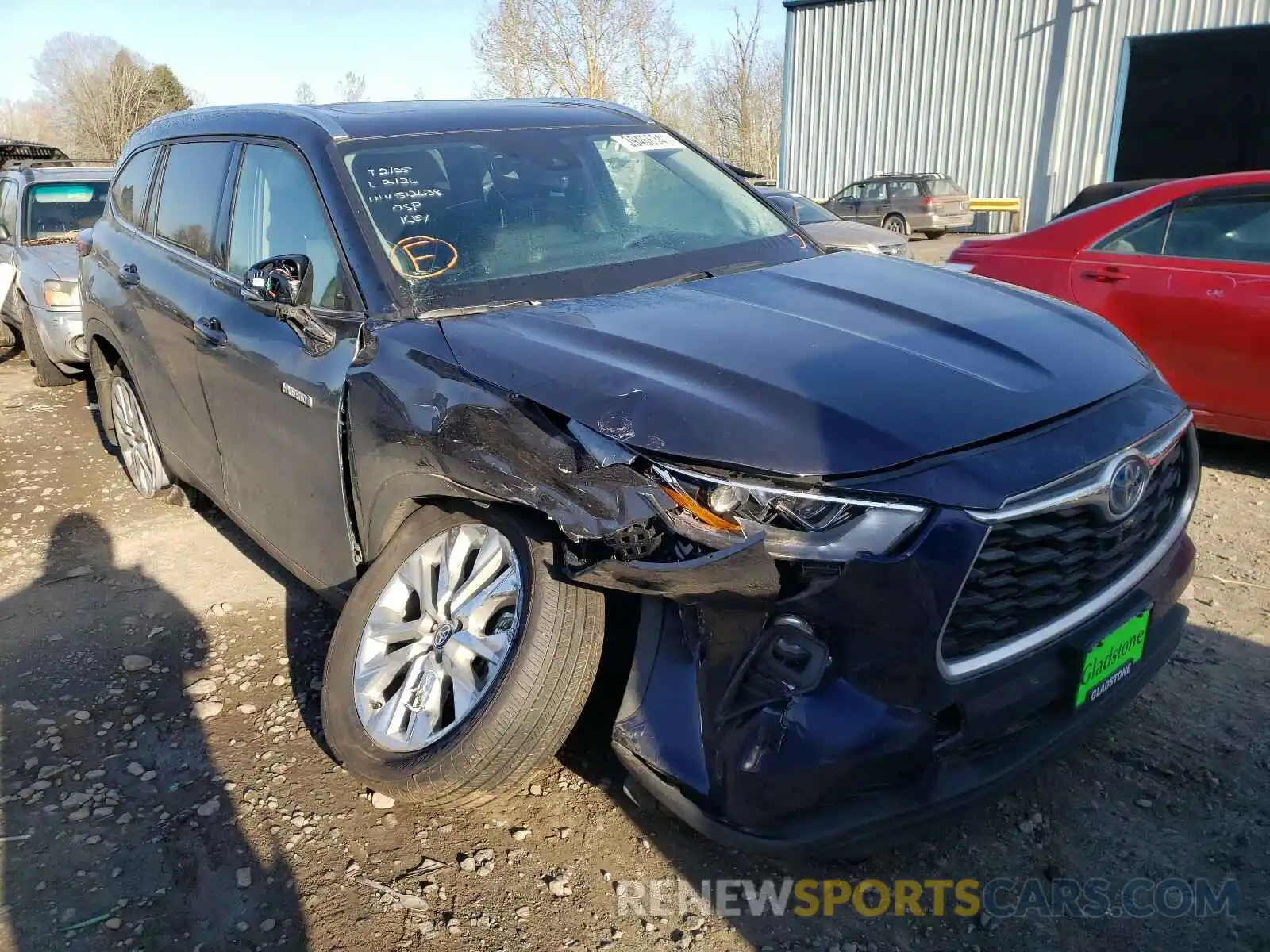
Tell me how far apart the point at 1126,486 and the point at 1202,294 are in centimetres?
331

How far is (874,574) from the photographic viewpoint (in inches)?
74.1

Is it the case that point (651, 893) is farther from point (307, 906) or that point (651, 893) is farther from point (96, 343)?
point (96, 343)

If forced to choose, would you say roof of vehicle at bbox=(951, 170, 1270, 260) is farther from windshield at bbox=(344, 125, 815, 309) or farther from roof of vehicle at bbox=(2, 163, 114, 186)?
roof of vehicle at bbox=(2, 163, 114, 186)

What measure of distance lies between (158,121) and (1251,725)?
519cm

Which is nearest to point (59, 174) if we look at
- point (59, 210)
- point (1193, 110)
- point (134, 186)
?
point (59, 210)

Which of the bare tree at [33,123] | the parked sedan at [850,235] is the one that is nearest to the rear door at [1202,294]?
the parked sedan at [850,235]

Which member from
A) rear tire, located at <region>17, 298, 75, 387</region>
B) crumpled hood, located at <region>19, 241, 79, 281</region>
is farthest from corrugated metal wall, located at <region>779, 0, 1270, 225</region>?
rear tire, located at <region>17, 298, 75, 387</region>

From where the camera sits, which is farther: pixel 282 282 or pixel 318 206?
pixel 318 206

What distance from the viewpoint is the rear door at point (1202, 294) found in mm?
4648

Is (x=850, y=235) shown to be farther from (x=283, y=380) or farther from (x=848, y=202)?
(x=848, y=202)

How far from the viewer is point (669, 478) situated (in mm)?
2084

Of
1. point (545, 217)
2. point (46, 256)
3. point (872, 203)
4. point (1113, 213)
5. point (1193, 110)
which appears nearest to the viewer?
point (545, 217)

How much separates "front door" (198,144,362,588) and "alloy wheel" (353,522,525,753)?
319mm

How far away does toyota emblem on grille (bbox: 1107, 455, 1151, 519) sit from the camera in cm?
213
